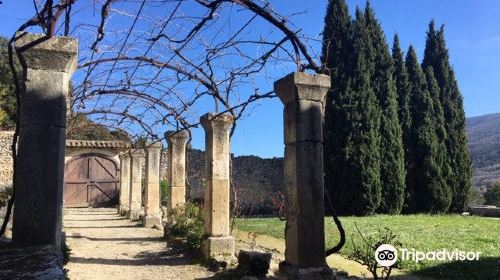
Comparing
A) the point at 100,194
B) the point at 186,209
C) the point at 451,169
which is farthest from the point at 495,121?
the point at 186,209

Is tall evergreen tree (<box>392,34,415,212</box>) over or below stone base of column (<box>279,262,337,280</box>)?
over

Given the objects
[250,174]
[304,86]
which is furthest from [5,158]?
[304,86]

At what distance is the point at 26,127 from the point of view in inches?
140

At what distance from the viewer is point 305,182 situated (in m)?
4.34

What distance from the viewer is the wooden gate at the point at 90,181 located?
21.9 m

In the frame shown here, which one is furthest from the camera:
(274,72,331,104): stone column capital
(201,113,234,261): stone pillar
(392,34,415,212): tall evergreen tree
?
(392,34,415,212): tall evergreen tree

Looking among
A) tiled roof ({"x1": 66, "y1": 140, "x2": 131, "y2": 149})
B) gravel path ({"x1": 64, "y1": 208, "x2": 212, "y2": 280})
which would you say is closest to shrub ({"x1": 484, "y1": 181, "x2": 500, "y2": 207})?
tiled roof ({"x1": 66, "y1": 140, "x2": 131, "y2": 149})

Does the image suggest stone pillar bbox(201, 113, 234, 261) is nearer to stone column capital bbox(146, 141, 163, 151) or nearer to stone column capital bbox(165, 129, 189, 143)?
stone column capital bbox(165, 129, 189, 143)

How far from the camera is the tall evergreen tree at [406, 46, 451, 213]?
2031 centimetres

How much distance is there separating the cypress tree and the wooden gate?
11569mm

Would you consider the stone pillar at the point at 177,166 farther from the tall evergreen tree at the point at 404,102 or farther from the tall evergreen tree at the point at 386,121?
the tall evergreen tree at the point at 404,102

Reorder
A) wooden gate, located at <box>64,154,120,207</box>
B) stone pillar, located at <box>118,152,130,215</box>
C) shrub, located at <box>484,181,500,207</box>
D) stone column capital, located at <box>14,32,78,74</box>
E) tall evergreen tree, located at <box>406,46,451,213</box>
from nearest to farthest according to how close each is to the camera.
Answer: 1. stone column capital, located at <box>14,32,78,74</box>
2. stone pillar, located at <box>118,152,130,215</box>
3. tall evergreen tree, located at <box>406,46,451,213</box>
4. wooden gate, located at <box>64,154,120,207</box>
5. shrub, located at <box>484,181,500,207</box>

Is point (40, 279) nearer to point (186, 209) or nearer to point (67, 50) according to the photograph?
point (67, 50)

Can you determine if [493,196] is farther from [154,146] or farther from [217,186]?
[217,186]
